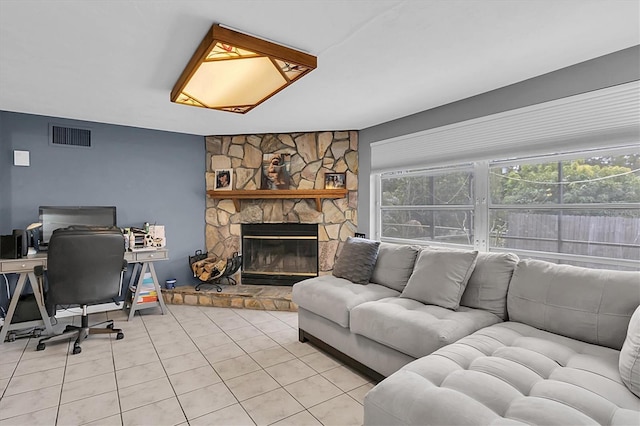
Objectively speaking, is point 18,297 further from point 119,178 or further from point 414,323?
point 414,323

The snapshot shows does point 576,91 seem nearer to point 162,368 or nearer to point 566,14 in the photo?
point 566,14

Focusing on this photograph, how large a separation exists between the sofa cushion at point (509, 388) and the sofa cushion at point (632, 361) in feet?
0.11

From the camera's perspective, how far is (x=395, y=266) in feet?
9.28

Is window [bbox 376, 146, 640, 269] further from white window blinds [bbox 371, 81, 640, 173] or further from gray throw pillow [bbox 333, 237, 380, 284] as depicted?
gray throw pillow [bbox 333, 237, 380, 284]

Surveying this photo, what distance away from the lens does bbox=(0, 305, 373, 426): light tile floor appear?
1.91 metres

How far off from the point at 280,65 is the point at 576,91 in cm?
213

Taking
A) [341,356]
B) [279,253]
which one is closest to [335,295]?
[341,356]

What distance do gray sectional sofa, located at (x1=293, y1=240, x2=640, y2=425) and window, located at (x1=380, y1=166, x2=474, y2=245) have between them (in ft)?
2.70

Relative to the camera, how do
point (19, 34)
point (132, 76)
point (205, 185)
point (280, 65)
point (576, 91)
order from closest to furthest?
point (19, 34)
point (280, 65)
point (576, 91)
point (132, 76)
point (205, 185)

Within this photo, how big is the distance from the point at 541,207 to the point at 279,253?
10.3 feet

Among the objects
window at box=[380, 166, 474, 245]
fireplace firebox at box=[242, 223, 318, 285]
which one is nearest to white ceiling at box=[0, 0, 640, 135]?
window at box=[380, 166, 474, 245]

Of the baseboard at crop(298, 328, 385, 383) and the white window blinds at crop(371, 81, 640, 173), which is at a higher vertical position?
the white window blinds at crop(371, 81, 640, 173)

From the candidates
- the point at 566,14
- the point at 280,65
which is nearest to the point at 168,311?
A: the point at 280,65

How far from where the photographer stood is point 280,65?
2178 millimetres
